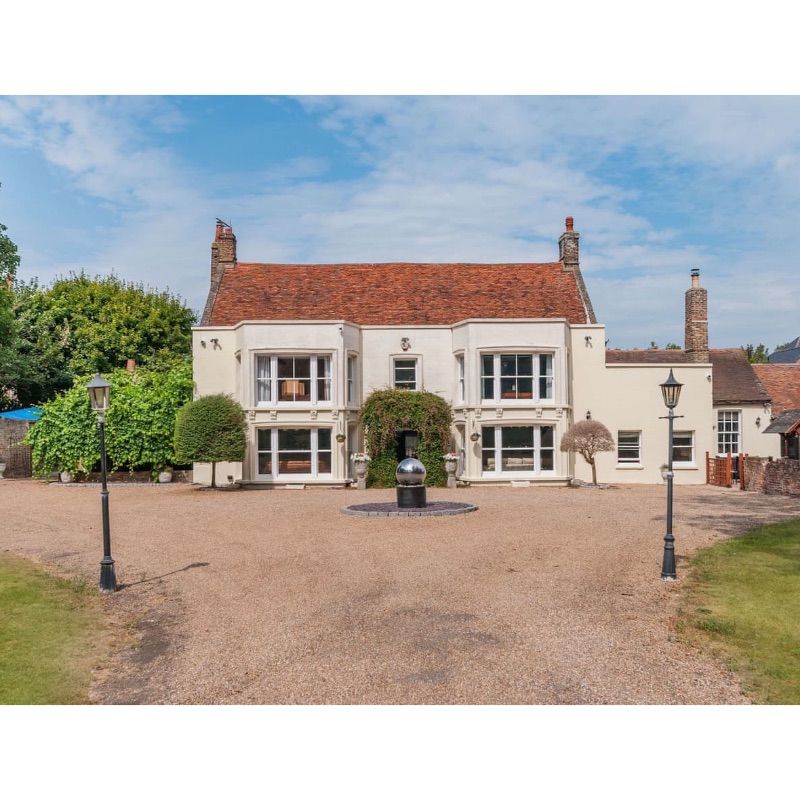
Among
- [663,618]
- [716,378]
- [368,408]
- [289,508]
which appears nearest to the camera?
[663,618]

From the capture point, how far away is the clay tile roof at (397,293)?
30.8 m

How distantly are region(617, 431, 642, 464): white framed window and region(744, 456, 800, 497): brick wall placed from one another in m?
4.36

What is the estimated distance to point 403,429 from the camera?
27750mm

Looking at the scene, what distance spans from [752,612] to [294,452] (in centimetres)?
2052

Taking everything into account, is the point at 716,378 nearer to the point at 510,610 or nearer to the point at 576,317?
the point at 576,317

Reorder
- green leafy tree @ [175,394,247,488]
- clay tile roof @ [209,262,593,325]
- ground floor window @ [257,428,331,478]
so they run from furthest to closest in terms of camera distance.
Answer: clay tile roof @ [209,262,593,325] < ground floor window @ [257,428,331,478] < green leafy tree @ [175,394,247,488]

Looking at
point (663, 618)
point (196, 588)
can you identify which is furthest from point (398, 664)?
point (196, 588)

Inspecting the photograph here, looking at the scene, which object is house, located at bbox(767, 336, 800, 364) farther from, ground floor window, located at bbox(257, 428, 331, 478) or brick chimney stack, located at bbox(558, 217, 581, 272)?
ground floor window, located at bbox(257, 428, 331, 478)

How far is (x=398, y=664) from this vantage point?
7.73 meters

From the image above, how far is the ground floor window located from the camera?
92.9ft

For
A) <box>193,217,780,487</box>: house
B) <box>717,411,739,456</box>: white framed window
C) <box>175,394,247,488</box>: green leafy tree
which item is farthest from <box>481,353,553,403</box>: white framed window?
<box>717,411,739,456</box>: white framed window

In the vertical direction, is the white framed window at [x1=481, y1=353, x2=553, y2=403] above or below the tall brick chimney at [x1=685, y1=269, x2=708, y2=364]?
below

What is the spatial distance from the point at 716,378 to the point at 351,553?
27.3 metres

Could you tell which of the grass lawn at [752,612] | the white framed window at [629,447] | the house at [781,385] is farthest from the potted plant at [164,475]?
the house at [781,385]
